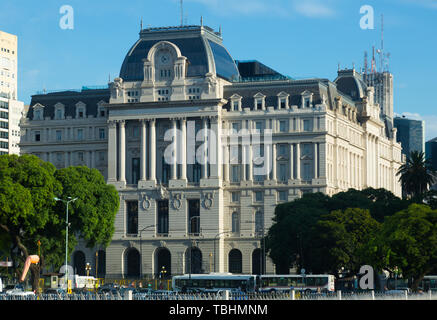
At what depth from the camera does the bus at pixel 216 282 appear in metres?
165

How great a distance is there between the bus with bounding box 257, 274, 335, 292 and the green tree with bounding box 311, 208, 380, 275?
2.93m

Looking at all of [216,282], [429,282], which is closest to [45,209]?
[216,282]

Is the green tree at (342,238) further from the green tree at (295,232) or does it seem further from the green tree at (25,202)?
the green tree at (25,202)

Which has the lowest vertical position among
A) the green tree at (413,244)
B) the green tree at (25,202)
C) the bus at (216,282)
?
the bus at (216,282)

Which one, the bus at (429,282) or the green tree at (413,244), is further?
the bus at (429,282)

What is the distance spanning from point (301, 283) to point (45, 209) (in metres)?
38.9

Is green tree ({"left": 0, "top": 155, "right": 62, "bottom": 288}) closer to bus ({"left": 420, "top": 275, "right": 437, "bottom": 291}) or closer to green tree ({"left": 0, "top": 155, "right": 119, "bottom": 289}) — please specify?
green tree ({"left": 0, "top": 155, "right": 119, "bottom": 289})

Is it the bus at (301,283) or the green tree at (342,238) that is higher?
the green tree at (342,238)

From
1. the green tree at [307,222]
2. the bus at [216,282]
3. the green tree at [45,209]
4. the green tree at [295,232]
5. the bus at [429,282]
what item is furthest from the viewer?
the green tree at [295,232]

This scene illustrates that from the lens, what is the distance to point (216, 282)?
169 meters

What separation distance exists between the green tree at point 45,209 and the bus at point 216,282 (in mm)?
14236

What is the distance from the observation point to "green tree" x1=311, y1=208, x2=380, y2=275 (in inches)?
6280

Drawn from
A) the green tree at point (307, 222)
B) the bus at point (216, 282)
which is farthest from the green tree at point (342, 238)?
the bus at point (216, 282)
